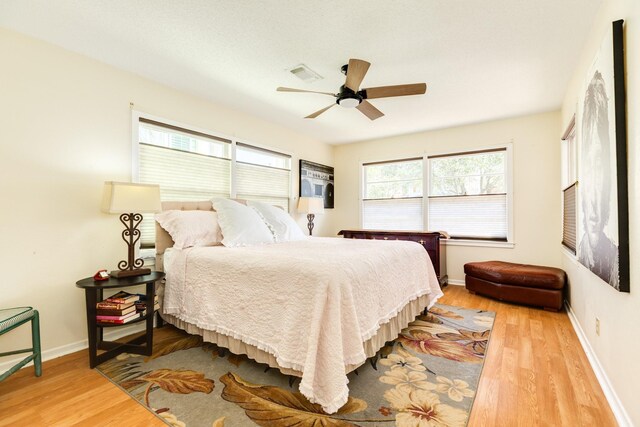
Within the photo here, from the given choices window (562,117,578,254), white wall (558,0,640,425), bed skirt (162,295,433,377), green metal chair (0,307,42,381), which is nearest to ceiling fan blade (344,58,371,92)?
white wall (558,0,640,425)

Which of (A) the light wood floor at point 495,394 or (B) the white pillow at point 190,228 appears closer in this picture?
(A) the light wood floor at point 495,394

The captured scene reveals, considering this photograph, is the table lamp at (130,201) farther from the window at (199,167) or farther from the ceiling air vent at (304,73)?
the ceiling air vent at (304,73)

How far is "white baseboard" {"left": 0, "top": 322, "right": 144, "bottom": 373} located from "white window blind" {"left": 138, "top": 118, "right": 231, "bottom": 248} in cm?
80

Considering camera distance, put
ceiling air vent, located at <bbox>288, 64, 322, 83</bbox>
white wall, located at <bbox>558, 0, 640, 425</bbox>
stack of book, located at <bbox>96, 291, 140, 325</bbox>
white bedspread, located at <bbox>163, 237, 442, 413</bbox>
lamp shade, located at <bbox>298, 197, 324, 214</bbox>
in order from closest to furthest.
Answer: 1. white wall, located at <bbox>558, 0, 640, 425</bbox>
2. white bedspread, located at <bbox>163, 237, 442, 413</bbox>
3. stack of book, located at <bbox>96, 291, 140, 325</bbox>
4. ceiling air vent, located at <bbox>288, 64, 322, 83</bbox>
5. lamp shade, located at <bbox>298, 197, 324, 214</bbox>

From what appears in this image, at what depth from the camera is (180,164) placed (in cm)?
333

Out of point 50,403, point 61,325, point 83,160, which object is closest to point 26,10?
point 83,160

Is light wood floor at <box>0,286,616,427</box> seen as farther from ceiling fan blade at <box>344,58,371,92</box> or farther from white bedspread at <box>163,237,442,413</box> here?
ceiling fan blade at <box>344,58,371,92</box>

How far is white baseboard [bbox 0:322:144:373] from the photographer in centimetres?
216

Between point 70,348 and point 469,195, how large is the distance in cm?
517

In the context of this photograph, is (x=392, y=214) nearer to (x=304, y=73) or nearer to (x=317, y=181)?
(x=317, y=181)

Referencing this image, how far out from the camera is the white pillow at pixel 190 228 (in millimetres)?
2693

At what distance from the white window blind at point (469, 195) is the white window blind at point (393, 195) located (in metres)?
0.24

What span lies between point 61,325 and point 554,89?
536 centimetres

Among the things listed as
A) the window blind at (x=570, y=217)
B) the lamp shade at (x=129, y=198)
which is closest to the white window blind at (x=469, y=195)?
the window blind at (x=570, y=217)
